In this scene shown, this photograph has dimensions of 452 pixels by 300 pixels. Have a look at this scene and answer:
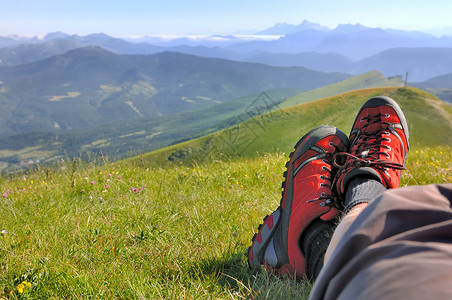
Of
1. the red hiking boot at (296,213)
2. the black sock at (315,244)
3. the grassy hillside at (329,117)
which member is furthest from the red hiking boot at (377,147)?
the grassy hillside at (329,117)

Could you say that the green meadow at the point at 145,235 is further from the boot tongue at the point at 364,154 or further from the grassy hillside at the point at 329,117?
the grassy hillside at the point at 329,117

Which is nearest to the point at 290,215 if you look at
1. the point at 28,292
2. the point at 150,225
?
the point at 150,225

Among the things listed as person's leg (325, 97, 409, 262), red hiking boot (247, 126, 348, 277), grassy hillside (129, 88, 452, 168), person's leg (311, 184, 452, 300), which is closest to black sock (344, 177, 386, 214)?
person's leg (325, 97, 409, 262)

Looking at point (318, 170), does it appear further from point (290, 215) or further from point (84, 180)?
point (84, 180)

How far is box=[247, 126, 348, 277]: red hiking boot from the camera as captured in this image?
234 cm

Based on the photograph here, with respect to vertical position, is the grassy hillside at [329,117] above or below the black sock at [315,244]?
below

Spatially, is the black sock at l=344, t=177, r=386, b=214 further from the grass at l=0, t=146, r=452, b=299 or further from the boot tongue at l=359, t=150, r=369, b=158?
the grass at l=0, t=146, r=452, b=299

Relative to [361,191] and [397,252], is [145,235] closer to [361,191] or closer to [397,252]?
[361,191]

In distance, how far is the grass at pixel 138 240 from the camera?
6.76 feet

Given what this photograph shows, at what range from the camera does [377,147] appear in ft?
10.4

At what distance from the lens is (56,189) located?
4.55m

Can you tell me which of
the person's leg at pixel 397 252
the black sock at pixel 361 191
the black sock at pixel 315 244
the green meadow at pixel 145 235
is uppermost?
the person's leg at pixel 397 252

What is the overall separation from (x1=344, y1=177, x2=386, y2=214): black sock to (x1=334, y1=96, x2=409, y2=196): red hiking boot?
5 cm

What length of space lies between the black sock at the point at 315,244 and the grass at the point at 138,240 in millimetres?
143
